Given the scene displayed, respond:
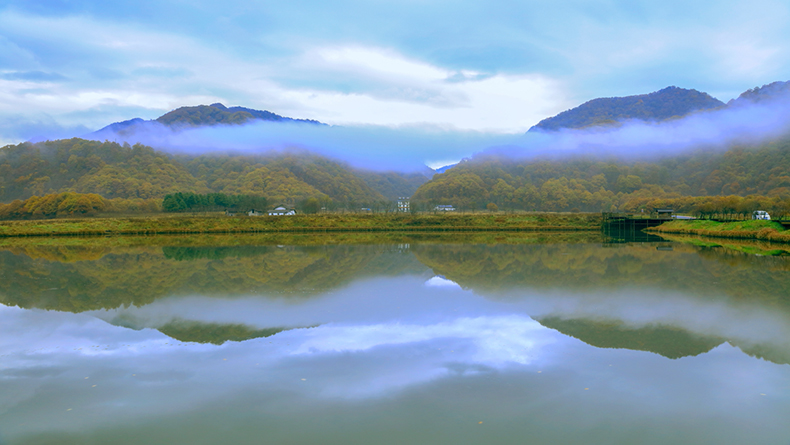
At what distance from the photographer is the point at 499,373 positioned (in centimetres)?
644

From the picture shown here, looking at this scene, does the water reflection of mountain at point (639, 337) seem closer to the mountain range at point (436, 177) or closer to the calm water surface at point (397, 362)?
the calm water surface at point (397, 362)

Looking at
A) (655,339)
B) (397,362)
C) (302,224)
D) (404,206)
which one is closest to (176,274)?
(397,362)

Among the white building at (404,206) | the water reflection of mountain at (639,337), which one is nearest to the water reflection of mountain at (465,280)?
the water reflection of mountain at (639,337)

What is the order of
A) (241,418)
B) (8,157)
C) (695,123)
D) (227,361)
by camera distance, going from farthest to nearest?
(695,123) → (8,157) → (227,361) → (241,418)

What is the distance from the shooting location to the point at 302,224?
169 ft

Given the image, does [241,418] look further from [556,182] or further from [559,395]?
[556,182]

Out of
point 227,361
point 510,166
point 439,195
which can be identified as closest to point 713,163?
point 510,166

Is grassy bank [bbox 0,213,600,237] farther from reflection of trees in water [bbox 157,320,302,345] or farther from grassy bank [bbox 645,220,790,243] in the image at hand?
reflection of trees in water [bbox 157,320,302,345]

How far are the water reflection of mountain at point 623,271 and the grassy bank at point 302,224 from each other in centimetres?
2546

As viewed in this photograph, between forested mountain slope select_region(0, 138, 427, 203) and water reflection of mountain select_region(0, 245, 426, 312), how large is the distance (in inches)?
3938

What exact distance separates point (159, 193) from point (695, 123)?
7948 inches

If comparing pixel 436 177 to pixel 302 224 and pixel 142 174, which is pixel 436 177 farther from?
pixel 302 224

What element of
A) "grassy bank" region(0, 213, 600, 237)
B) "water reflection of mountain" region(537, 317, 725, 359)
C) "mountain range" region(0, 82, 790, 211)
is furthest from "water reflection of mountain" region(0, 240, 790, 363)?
"mountain range" region(0, 82, 790, 211)

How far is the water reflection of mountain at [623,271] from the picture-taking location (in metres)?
13.4
